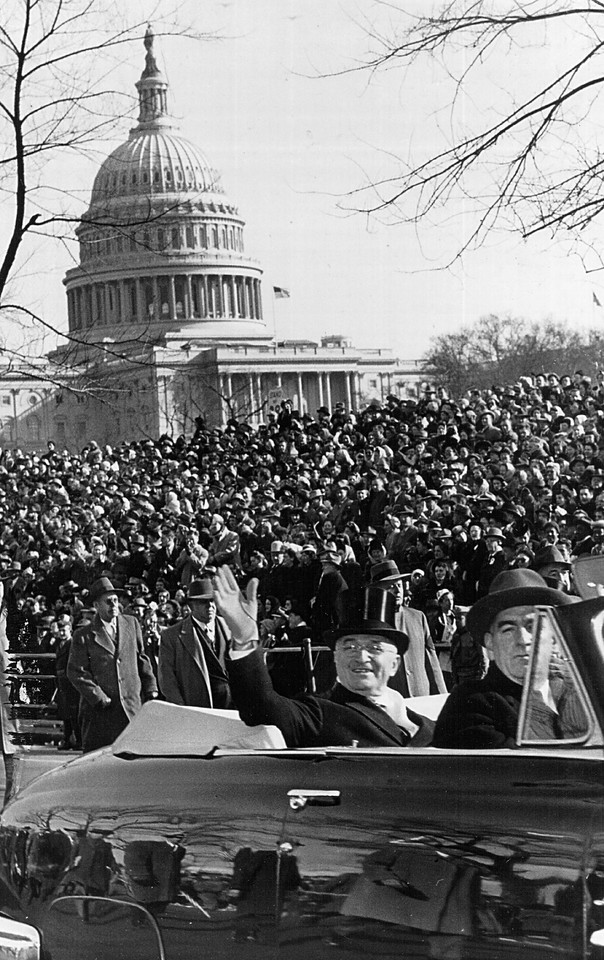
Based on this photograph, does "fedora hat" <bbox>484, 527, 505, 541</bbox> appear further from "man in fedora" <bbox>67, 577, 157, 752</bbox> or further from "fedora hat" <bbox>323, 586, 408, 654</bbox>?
"fedora hat" <bbox>323, 586, 408, 654</bbox>

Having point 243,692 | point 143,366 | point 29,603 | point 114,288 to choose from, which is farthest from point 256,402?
point 243,692

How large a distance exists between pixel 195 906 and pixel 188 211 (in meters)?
8.29

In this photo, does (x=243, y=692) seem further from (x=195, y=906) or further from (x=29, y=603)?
(x=29, y=603)

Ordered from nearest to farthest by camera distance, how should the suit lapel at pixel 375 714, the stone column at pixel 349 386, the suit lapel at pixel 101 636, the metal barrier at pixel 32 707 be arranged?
the suit lapel at pixel 375 714 → the suit lapel at pixel 101 636 → the metal barrier at pixel 32 707 → the stone column at pixel 349 386

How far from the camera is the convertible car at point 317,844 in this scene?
312 cm

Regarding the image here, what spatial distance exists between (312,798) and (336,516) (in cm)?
1544

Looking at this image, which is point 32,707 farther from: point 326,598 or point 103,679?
point 326,598

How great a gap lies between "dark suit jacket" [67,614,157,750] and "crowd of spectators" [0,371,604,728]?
1.07 meters

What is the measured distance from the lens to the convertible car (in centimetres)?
312

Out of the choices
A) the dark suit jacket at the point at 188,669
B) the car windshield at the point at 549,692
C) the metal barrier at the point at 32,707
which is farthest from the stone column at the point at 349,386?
the car windshield at the point at 549,692

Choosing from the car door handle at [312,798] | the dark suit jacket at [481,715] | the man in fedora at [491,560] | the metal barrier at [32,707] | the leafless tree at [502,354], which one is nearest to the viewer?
the car door handle at [312,798]

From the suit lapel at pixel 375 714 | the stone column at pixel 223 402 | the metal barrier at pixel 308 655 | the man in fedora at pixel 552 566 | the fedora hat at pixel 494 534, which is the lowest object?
the metal barrier at pixel 308 655

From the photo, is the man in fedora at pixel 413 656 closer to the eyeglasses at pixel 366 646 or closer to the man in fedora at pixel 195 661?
the eyeglasses at pixel 366 646

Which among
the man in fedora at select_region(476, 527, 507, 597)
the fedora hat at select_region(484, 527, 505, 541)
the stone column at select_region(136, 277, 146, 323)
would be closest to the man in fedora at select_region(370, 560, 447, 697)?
the man in fedora at select_region(476, 527, 507, 597)
